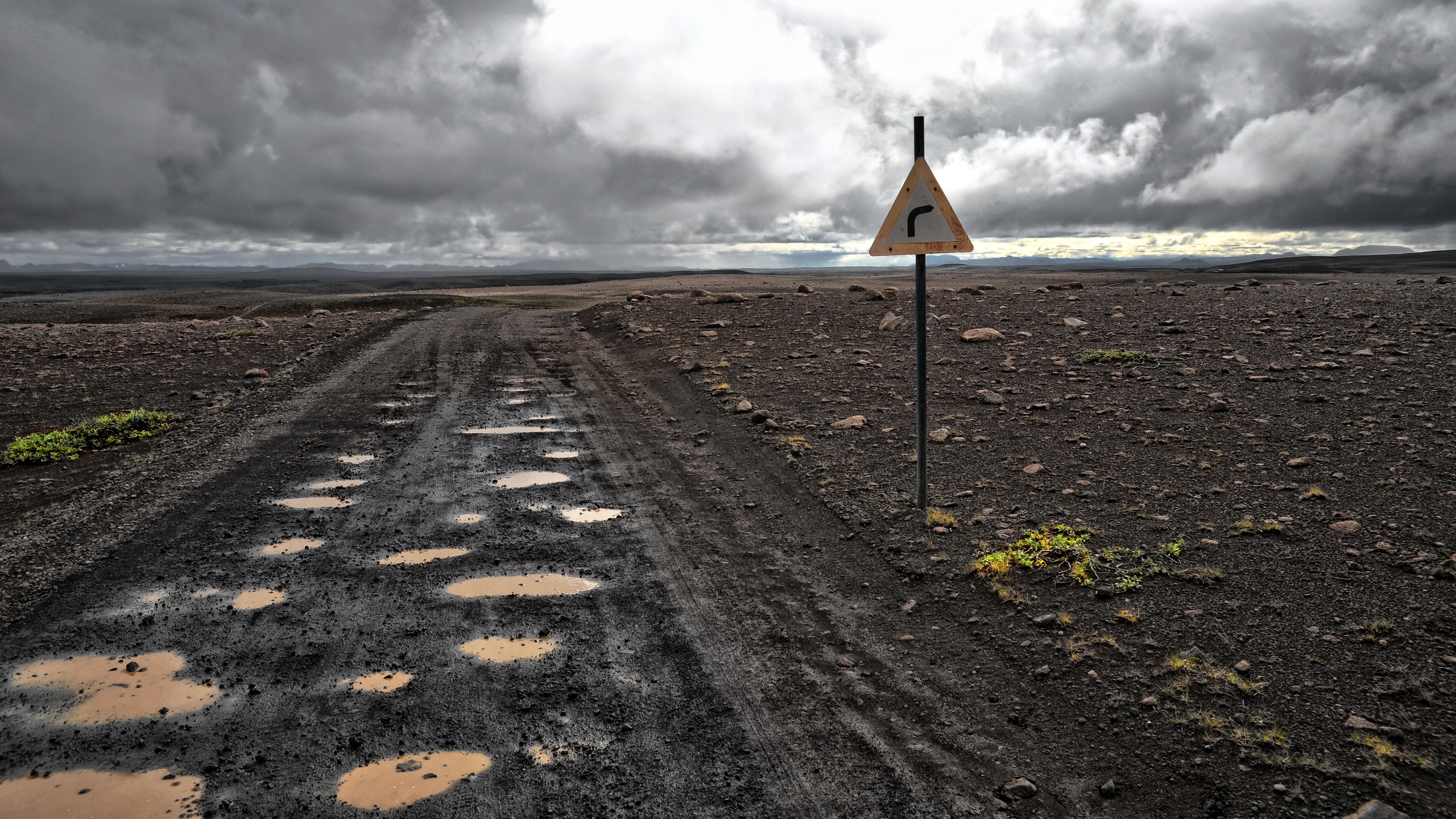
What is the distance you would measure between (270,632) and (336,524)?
2024 millimetres

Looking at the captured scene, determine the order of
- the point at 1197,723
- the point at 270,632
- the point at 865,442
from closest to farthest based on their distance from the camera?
the point at 1197,723 → the point at 270,632 → the point at 865,442

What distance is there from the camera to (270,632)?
16.1 ft

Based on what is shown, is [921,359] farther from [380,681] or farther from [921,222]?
[380,681]

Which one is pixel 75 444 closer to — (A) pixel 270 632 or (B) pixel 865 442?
(A) pixel 270 632

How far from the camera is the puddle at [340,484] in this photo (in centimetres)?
780

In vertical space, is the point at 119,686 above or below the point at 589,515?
below

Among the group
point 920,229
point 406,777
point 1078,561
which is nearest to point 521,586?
point 406,777

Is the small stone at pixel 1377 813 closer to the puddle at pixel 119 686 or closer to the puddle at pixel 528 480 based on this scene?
the puddle at pixel 119 686

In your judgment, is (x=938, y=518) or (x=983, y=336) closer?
(x=938, y=518)

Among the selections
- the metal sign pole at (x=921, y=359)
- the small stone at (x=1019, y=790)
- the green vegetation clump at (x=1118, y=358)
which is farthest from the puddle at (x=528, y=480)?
the green vegetation clump at (x=1118, y=358)

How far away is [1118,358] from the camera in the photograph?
38.4 feet

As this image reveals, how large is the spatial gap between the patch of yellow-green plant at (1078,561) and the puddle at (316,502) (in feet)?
19.0

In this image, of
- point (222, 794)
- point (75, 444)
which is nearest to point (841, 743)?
point (222, 794)

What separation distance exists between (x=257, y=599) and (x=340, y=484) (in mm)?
2732
